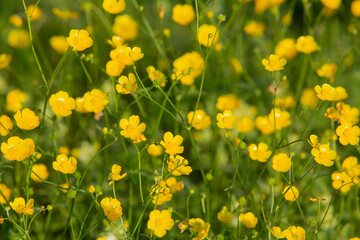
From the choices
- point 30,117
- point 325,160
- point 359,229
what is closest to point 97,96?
point 30,117

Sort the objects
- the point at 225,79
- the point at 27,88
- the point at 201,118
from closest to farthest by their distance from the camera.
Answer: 1. the point at 201,118
2. the point at 225,79
3. the point at 27,88

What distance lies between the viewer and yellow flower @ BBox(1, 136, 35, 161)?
3.65 ft

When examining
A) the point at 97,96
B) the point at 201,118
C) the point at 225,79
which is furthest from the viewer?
the point at 225,79

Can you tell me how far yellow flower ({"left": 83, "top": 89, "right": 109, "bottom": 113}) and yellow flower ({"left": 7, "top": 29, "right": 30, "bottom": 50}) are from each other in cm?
94

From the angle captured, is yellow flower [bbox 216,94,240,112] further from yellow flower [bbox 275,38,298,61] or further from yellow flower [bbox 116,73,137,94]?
yellow flower [bbox 116,73,137,94]

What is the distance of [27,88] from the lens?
6.72ft

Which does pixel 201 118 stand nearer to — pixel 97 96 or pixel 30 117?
pixel 97 96

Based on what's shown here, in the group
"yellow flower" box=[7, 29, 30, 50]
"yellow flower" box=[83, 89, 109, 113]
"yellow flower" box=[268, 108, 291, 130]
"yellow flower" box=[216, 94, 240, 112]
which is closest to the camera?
"yellow flower" box=[83, 89, 109, 113]

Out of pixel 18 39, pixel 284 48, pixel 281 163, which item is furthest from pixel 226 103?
pixel 18 39

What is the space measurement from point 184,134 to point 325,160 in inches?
29.1

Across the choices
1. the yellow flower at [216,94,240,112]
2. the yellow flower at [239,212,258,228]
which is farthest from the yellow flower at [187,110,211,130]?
the yellow flower at [239,212,258,228]

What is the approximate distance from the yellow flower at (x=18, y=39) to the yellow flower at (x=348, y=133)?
1.56m

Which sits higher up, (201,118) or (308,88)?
(201,118)

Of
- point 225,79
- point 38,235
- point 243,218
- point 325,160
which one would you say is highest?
point 325,160
